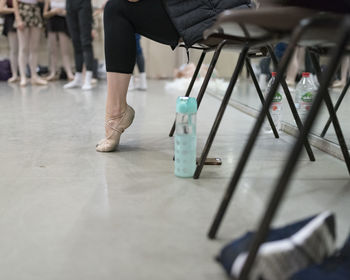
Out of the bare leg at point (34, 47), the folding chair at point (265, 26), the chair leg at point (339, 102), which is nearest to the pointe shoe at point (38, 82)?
the bare leg at point (34, 47)

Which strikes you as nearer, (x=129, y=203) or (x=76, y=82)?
(x=129, y=203)

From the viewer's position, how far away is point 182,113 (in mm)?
1316

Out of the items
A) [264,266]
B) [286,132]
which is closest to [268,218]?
[264,266]

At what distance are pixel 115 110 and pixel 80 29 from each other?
2861mm

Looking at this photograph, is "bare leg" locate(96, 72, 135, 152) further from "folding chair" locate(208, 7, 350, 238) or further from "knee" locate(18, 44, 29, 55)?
"knee" locate(18, 44, 29, 55)

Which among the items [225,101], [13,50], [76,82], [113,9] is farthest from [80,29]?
[225,101]

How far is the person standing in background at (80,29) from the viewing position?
13.2 feet

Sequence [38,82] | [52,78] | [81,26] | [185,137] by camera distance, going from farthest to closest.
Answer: [52,78] → [38,82] → [81,26] → [185,137]

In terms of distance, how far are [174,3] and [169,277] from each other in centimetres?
103

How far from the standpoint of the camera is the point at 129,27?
1.56m

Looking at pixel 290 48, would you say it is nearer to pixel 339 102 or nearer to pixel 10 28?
pixel 339 102

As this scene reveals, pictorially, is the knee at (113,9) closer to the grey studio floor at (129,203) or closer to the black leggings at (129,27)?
the black leggings at (129,27)

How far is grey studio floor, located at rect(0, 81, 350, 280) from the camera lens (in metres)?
0.80

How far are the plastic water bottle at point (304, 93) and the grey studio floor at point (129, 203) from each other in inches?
6.8
